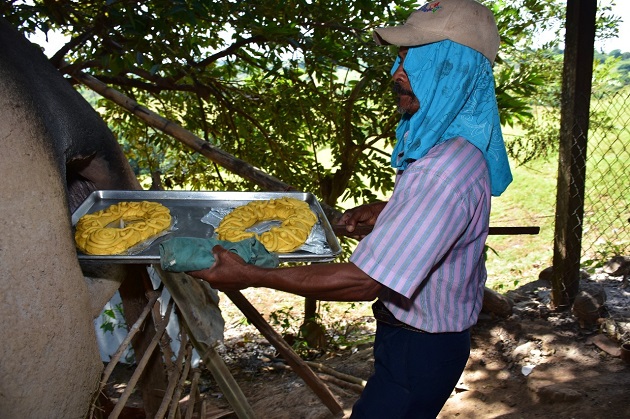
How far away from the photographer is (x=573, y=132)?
147 inches

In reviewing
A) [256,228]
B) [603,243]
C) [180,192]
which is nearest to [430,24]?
[256,228]

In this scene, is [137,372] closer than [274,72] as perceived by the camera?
Yes

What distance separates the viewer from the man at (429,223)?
1604mm

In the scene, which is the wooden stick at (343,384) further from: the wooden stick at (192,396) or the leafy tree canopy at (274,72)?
the leafy tree canopy at (274,72)

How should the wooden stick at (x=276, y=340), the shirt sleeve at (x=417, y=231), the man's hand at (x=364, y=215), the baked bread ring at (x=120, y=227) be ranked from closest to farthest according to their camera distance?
1. the shirt sleeve at (x=417, y=231)
2. the baked bread ring at (x=120, y=227)
3. the man's hand at (x=364, y=215)
4. the wooden stick at (x=276, y=340)

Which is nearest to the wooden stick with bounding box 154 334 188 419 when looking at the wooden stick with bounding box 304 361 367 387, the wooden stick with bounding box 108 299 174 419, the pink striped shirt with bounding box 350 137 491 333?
the wooden stick with bounding box 108 299 174 419

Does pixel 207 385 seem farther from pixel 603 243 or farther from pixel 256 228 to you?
pixel 603 243

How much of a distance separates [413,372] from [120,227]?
53.1 inches

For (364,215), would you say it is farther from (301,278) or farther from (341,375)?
(341,375)

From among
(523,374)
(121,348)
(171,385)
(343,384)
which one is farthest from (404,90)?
(343,384)

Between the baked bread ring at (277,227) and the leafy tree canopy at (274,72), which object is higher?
the leafy tree canopy at (274,72)

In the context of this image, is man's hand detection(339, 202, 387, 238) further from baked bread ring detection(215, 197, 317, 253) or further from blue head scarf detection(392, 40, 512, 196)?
blue head scarf detection(392, 40, 512, 196)

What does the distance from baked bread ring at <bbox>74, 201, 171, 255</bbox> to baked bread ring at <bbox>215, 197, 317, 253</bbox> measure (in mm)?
279

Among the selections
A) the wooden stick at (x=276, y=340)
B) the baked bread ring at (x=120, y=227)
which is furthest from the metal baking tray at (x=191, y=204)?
the wooden stick at (x=276, y=340)
